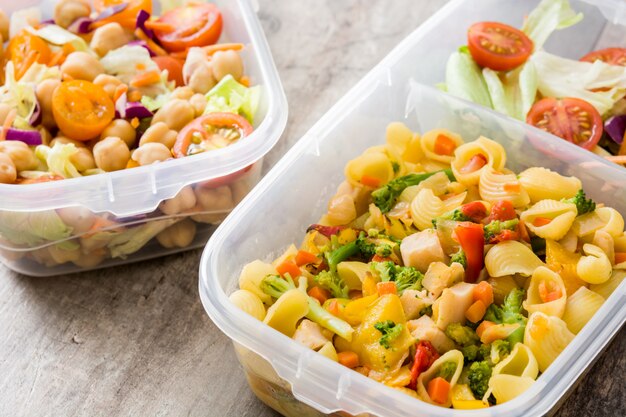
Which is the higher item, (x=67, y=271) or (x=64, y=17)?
(x=64, y=17)

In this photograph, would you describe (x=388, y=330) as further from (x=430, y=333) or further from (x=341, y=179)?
(x=341, y=179)

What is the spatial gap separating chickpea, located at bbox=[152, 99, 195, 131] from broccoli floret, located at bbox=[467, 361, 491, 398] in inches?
34.3

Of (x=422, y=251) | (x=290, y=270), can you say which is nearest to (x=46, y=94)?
(x=290, y=270)

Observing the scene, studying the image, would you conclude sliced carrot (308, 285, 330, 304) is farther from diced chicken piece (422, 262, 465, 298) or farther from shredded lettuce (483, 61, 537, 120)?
shredded lettuce (483, 61, 537, 120)

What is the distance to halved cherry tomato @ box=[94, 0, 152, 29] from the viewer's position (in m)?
2.16

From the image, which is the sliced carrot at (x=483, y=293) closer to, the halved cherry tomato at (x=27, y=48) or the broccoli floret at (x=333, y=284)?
the broccoli floret at (x=333, y=284)

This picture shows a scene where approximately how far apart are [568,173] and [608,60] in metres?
0.53

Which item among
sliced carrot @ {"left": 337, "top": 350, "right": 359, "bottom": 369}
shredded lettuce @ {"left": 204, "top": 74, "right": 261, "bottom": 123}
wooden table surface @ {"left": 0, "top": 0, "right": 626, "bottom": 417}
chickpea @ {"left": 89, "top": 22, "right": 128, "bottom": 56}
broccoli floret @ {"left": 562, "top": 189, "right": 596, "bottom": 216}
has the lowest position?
wooden table surface @ {"left": 0, "top": 0, "right": 626, "bottom": 417}

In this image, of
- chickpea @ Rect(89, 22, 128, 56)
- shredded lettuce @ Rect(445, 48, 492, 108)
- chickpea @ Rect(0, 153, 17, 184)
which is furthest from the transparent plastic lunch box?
chickpea @ Rect(89, 22, 128, 56)

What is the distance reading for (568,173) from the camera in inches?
70.1

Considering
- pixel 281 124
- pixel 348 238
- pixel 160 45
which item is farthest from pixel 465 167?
pixel 160 45

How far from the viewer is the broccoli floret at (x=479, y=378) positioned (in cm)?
139

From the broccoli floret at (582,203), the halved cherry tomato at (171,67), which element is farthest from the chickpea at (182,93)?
the broccoli floret at (582,203)

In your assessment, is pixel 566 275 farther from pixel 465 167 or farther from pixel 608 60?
pixel 608 60
